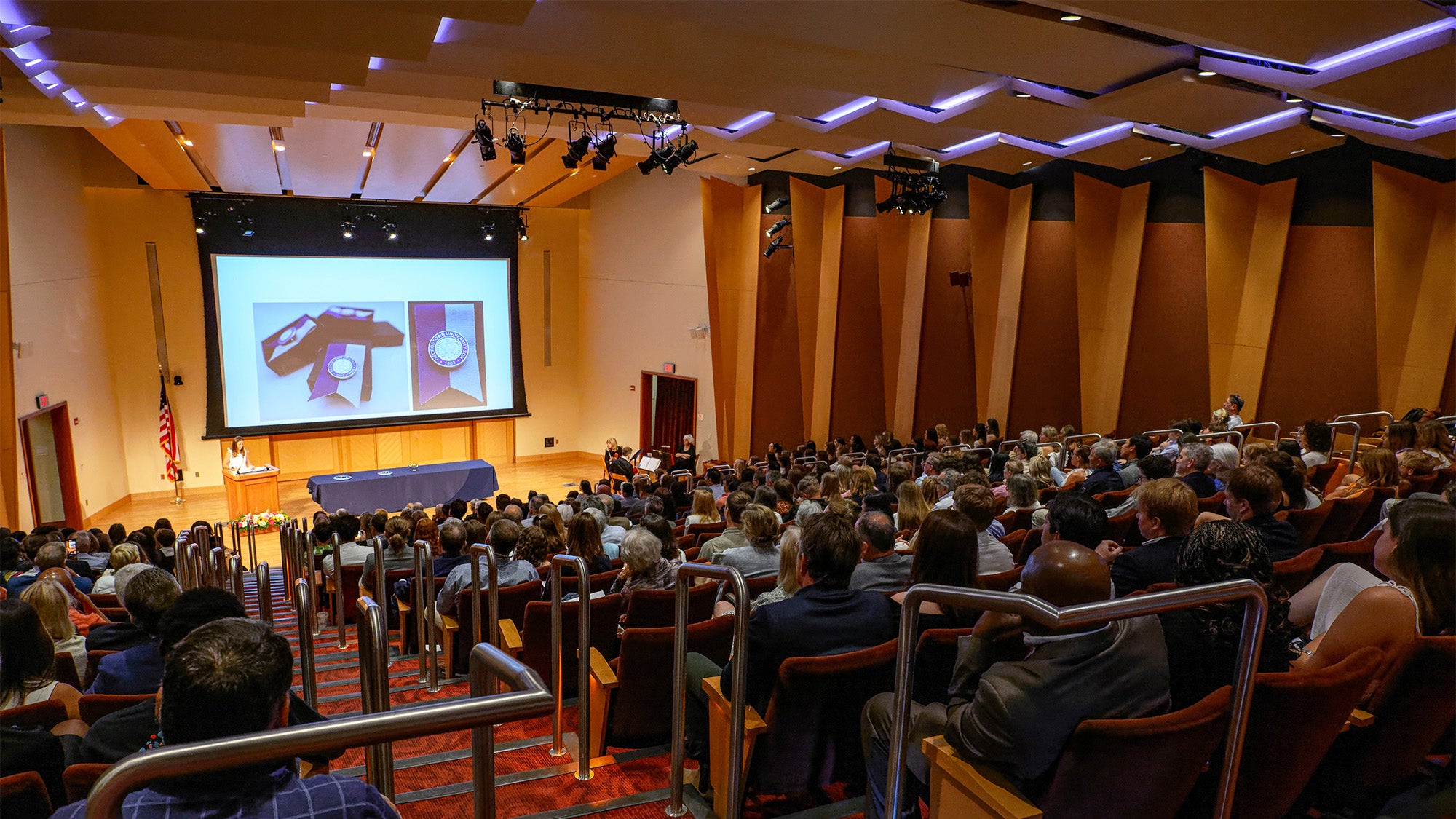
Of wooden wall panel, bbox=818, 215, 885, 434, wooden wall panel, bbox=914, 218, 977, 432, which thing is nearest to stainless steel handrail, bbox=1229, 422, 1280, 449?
wooden wall panel, bbox=914, 218, 977, 432

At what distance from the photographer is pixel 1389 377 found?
29.8 feet

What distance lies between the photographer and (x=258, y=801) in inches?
53.7

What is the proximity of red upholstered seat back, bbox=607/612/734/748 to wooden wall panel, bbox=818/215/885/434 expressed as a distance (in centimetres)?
1063

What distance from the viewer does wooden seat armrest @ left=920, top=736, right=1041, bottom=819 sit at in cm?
187

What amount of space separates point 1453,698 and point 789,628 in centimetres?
166

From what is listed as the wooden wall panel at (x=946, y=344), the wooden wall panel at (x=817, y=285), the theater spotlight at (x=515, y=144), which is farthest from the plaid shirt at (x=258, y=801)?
the wooden wall panel at (x=817, y=285)

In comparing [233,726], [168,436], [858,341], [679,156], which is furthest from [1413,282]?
[168,436]

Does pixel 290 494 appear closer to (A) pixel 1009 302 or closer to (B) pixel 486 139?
(B) pixel 486 139

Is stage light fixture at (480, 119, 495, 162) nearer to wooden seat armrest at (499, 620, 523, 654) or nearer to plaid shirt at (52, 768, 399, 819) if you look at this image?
wooden seat armrest at (499, 620, 523, 654)

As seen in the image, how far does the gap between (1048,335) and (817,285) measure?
3.67 m

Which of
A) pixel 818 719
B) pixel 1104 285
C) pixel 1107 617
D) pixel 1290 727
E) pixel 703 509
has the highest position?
pixel 1104 285

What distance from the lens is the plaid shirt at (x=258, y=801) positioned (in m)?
1.33

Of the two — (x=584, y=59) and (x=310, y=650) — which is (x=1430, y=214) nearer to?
(x=584, y=59)

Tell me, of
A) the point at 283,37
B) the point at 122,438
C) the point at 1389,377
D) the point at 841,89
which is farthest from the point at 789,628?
the point at 122,438
